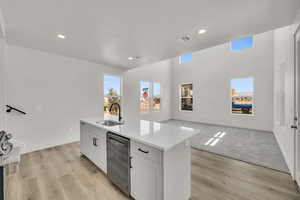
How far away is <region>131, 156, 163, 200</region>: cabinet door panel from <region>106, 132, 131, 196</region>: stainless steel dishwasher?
120 mm

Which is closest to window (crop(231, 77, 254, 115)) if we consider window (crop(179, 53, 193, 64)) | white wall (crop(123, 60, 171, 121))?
window (crop(179, 53, 193, 64))

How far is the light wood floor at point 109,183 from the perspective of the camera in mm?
1684

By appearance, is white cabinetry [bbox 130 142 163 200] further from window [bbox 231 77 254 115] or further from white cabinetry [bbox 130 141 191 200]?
window [bbox 231 77 254 115]

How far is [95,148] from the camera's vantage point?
7.61 ft

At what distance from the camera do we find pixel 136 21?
202cm

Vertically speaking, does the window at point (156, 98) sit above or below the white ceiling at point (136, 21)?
below

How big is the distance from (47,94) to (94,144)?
221 centimetres

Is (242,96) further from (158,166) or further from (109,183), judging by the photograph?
(109,183)

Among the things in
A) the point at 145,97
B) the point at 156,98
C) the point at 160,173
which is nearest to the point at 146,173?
the point at 160,173

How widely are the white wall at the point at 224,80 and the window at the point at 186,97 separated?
0.23 m

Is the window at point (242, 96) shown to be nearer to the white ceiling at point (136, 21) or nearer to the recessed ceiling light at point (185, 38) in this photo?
the white ceiling at point (136, 21)

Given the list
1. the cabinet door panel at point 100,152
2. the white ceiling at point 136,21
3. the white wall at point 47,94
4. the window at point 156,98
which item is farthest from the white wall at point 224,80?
the cabinet door panel at point 100,152

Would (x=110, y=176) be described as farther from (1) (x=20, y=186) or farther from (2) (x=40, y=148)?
(2) (x=40, y=148)

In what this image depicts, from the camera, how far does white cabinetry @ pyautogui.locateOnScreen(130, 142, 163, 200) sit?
1253 mm
